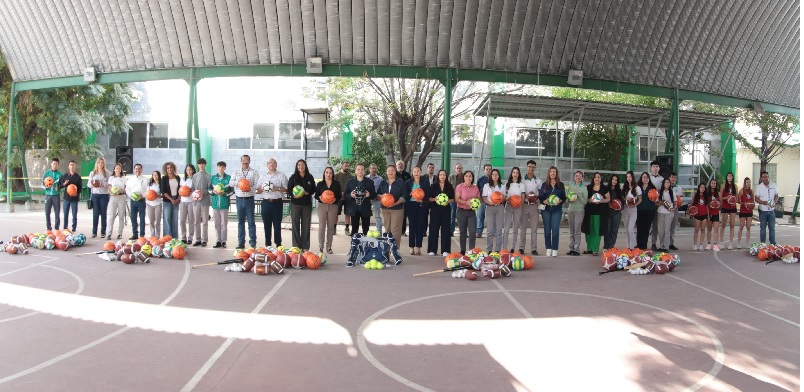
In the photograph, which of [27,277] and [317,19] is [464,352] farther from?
[317,19]

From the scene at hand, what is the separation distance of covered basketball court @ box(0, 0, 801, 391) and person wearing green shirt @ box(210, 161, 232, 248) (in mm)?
930

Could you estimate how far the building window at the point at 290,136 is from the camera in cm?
2403

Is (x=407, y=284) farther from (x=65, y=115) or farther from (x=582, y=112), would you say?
(x=65, y=115)

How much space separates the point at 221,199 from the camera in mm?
10445

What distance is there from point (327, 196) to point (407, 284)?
2900 mm

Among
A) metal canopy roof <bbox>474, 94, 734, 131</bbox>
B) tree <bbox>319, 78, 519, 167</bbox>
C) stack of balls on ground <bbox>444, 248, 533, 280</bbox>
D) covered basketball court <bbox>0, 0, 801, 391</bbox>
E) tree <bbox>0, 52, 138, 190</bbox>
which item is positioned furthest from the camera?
tree <bbox>0, 52, 138, 190</bbox>

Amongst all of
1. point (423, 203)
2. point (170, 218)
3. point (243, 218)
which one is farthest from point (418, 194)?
point (170, 218)

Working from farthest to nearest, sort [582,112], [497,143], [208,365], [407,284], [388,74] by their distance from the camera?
[497,143] < [582,112] < [388,74] < [407,284] < [208,365]

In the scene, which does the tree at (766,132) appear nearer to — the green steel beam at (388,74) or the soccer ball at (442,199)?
the green steel beam at (388,74)

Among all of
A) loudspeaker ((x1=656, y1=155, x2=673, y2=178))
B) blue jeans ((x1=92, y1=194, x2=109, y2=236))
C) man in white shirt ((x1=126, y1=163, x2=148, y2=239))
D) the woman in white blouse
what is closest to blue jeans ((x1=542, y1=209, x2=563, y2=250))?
the woman in white blouse

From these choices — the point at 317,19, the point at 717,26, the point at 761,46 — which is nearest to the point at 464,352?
the point at 317,19

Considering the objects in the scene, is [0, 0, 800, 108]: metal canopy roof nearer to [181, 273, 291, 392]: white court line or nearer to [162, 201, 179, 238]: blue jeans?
[162, 201, 179, 238]: blue jeans

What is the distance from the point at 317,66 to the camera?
12.1 meters

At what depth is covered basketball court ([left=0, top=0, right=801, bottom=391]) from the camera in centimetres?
425
